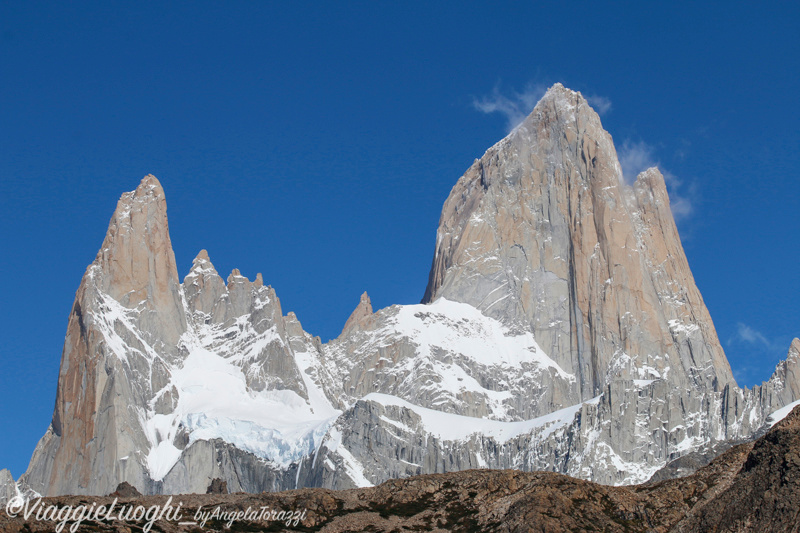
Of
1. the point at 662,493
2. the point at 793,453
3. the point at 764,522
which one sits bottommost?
the point at 764,522

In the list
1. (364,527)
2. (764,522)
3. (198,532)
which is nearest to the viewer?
(764,522)

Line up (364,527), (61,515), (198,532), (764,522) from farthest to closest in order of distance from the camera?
(364,527), (198,532), (61,515), (764,522)

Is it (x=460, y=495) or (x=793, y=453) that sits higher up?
(x=460, y=495)

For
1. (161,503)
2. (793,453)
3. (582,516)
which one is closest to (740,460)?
(582,516)

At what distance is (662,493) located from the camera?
95.4 m

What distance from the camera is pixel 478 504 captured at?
10106 centimetres

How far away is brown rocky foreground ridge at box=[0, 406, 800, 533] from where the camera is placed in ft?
283

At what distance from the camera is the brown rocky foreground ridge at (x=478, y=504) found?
86375 millimetres

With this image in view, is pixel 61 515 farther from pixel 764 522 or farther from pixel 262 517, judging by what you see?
pixel 764 522

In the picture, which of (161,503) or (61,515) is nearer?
(61,515)

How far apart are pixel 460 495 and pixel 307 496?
43.6 feet

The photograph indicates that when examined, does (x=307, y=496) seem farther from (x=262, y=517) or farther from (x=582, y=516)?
(x=582, y=516)

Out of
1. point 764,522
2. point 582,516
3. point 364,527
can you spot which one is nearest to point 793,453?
point 764,522

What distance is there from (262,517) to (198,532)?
7624 millimetres
